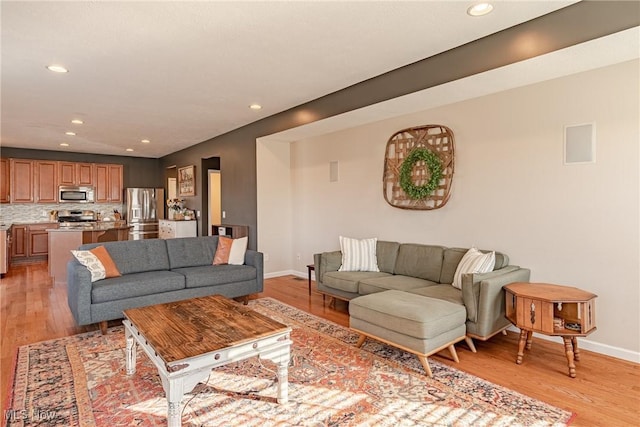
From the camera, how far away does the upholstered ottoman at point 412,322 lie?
264 centimetres

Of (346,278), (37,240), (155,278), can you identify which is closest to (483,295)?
(346,278)

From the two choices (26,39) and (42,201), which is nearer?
(26,39)

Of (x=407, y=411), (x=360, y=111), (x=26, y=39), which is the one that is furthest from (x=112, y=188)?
(x=407, y=411)

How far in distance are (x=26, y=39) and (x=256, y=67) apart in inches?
70.9

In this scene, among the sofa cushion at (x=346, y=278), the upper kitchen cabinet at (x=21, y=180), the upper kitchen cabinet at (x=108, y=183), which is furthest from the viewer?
the upper kitchen cabinet at (x=108, y=183)

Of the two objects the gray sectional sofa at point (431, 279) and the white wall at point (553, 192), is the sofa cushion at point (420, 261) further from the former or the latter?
the white wall at point (553, 192)

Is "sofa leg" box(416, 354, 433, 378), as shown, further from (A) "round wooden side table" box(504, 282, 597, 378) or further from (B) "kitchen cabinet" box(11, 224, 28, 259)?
(B) "kitchen cabinet" box(11, 224, 28, 259)

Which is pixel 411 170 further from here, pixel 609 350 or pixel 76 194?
pixel 76 194

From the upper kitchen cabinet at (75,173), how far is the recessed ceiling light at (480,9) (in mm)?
9143

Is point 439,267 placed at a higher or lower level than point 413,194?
lower

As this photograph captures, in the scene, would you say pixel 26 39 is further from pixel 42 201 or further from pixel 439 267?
pixel 42 201

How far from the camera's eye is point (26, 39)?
9.25 feet

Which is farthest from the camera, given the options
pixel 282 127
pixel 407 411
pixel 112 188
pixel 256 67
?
pixel 112 188

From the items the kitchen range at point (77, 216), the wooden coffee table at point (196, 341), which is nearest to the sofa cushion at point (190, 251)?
the wooden coffee table at point (196, 341)
